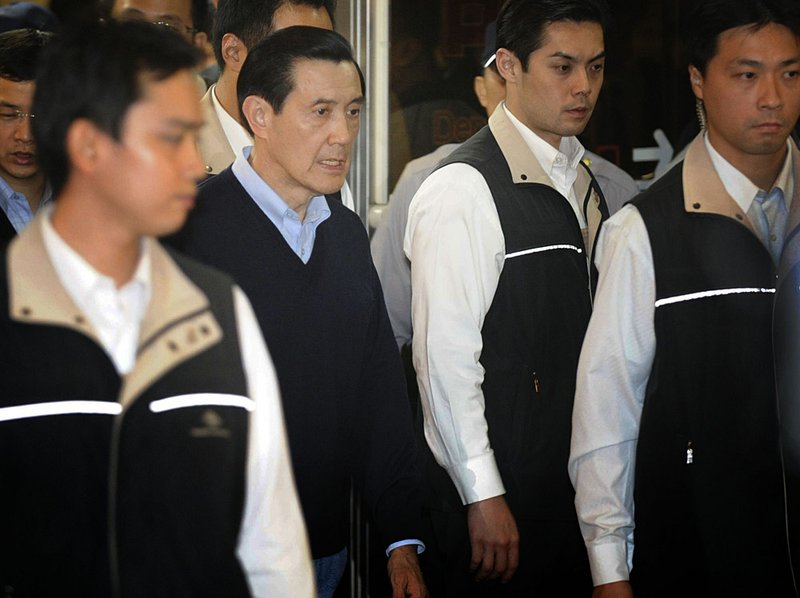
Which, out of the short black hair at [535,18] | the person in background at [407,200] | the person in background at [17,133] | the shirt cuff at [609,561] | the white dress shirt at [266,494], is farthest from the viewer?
the person in background at [407,200]

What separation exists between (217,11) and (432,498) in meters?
0.86

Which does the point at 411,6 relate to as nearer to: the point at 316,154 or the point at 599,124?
the point at 599,124

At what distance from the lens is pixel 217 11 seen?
1.76 m

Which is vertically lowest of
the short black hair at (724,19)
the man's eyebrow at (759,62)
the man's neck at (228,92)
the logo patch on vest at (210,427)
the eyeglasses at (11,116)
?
the logo patch on vest at (210,427)

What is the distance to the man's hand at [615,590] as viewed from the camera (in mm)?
1764

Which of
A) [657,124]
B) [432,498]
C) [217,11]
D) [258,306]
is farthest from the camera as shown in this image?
[657,124]

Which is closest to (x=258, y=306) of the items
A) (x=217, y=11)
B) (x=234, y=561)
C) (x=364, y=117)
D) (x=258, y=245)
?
(x=258, y=245)

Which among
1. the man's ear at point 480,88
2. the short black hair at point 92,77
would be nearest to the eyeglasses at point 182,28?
the short black hair at point 92,77

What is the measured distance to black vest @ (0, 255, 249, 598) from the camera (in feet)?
3.74

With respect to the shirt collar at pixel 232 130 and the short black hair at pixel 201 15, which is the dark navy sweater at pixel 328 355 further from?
the short black hair at pixel 201 15

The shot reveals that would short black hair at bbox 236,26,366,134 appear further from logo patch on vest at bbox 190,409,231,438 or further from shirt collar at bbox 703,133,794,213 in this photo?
shirt collar at bbox 703,133,794,213

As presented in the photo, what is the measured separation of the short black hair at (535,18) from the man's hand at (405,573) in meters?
0.82

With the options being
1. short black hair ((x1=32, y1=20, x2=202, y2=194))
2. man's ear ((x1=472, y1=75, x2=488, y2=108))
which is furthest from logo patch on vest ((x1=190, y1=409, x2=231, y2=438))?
man's ear ((x1=472, y1=75, x2=488, y2=108))

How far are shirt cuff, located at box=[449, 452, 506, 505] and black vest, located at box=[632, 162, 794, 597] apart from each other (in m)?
0.23
